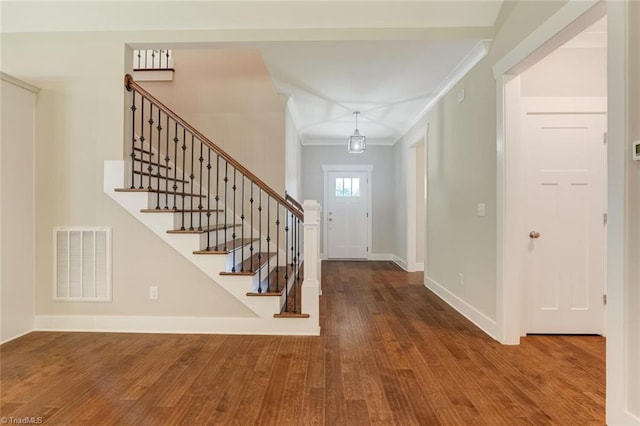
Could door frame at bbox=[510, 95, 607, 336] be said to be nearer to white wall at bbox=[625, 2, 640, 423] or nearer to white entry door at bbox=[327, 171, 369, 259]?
white wall at bbox=[625, 2, 640, 423]

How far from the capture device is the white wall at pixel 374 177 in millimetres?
7148

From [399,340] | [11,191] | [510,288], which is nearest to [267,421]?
[399,340]

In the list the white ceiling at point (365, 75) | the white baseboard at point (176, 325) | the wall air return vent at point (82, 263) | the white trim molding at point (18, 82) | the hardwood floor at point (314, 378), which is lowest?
the hardwood floor at point (314, 378)

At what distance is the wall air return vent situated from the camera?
2.95 m

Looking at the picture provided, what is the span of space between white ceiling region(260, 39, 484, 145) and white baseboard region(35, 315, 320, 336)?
2.53m

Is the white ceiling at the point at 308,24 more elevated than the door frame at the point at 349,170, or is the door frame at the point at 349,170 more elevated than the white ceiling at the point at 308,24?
the white ceiling at the point at 308,24

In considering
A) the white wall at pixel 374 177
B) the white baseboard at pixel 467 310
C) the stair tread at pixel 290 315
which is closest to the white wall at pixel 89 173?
the stair tread at pixel 290 315

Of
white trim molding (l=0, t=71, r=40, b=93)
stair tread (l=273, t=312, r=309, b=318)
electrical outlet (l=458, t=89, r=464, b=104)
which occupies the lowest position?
stair tread (l=273, t=312, r=309, b=318)

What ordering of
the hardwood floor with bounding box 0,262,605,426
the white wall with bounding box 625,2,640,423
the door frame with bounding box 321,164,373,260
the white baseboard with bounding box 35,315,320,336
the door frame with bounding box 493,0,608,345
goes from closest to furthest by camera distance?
1. the white wall with bounding box 625,2,640,423
2. the hardwood floor with bounding box 0,262,605,426
3. the door frame with bounding box 493,0,608,345
4. the white baseboard with bounding box 35,315,320,336
5. the door frame with bounding box 321,164,373,260

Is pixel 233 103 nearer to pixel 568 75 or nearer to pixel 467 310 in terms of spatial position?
pixel 568 75

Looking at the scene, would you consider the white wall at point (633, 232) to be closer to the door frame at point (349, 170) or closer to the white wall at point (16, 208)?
the white wall at point (16, 208)

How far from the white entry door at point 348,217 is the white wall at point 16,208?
5.11 m

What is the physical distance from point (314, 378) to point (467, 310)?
195cm

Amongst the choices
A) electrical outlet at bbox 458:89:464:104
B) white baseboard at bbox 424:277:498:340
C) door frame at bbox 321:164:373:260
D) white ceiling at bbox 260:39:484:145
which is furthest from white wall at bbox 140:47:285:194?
door frame at bbox 321:164:373:260
